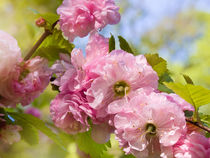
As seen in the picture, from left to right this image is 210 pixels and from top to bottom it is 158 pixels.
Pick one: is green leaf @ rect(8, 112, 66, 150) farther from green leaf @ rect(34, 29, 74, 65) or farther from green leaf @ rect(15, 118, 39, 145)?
green leaf @ rect(34, 29, 74, 65)

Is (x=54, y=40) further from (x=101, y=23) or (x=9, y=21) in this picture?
(x=9, y=21)

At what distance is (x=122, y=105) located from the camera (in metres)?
0.43

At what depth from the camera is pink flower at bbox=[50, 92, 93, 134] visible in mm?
454

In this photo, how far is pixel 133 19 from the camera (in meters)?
7.91

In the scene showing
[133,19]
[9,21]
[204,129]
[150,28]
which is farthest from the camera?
[150,28]

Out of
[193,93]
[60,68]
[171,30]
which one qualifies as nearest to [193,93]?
[193,93]

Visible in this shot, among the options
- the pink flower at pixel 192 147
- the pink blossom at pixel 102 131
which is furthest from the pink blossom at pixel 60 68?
the pink flower at pixel 192 147

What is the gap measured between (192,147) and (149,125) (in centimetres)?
7

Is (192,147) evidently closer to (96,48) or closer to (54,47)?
(96,48)

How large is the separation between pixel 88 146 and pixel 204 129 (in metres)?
0.25

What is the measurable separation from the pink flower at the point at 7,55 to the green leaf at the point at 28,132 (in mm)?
123

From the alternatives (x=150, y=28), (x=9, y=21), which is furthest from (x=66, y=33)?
(x=150, y=28)

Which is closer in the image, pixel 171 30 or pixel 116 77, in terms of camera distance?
pixel 116 77

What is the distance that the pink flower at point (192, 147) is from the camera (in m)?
0.39
